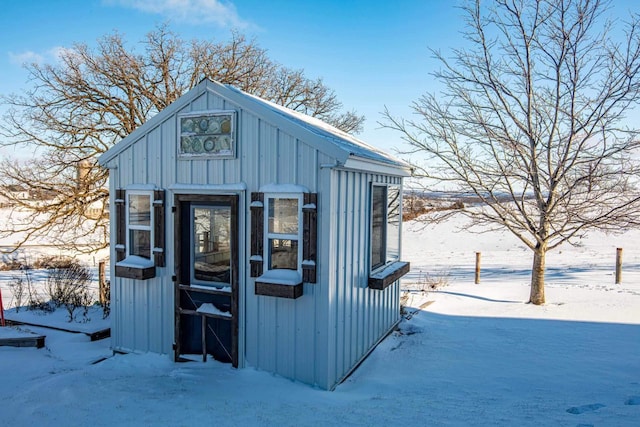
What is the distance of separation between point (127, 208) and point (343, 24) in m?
8.03

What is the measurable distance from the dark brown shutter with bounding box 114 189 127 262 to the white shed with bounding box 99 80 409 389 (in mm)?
18

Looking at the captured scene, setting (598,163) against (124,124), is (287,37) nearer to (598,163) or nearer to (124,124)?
(124,124)

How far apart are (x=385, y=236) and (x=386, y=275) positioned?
2.33 ft

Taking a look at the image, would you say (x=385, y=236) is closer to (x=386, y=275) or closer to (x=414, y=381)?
(x=386, y=275)

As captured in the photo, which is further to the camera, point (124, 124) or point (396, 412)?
point (124, 124)

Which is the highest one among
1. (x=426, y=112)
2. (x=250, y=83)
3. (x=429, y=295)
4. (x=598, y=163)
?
(x=250, y=83)

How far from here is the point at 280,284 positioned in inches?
169

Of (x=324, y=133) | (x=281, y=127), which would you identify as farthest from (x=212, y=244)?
(x=324, y=133)

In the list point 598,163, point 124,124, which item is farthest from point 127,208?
point 598,163

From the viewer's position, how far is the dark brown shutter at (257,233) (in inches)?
180

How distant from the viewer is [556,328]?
6.63 meters

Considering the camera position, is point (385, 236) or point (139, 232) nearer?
point (139, 232)

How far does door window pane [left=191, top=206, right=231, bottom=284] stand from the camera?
16.4 feet

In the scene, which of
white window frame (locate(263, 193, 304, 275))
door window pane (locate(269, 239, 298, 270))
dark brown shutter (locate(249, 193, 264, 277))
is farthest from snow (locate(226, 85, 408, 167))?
door window pane (locate(269, 239, 298, 270))
